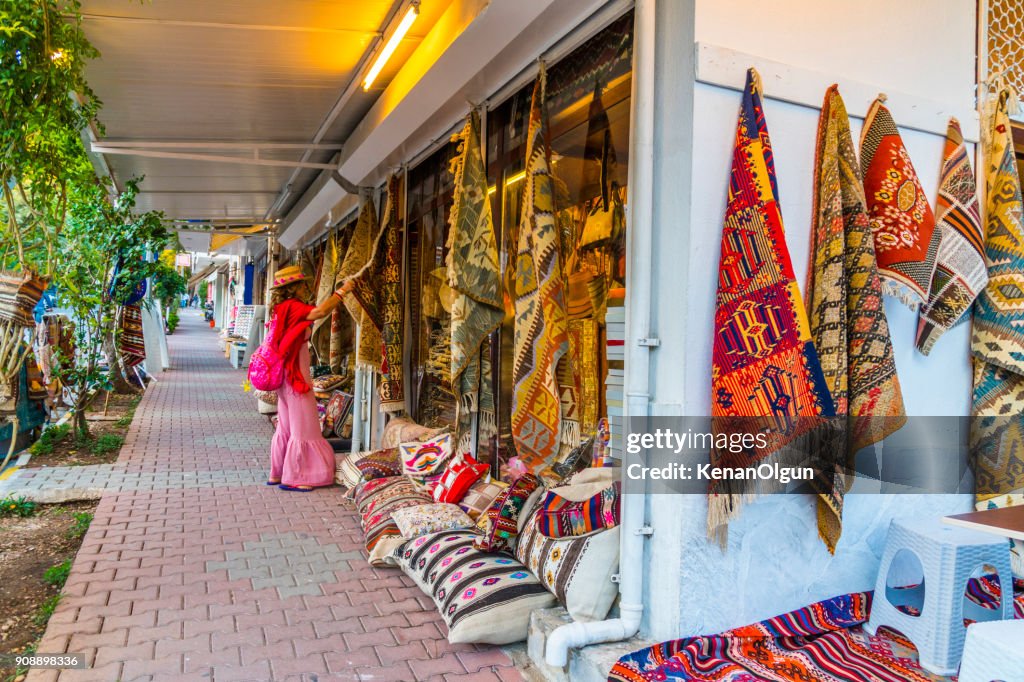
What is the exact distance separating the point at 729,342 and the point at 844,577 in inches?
51.9

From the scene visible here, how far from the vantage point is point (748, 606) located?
2.94m

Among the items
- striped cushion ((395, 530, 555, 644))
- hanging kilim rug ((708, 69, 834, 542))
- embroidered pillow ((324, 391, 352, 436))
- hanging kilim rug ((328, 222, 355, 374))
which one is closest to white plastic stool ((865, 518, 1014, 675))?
hanging kilim rug ((708, 69, 834, 542))

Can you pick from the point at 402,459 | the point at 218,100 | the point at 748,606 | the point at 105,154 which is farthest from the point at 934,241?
the point at 105,154

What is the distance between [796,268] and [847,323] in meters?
0.30

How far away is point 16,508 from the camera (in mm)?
5293

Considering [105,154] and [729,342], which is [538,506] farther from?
[105,154]

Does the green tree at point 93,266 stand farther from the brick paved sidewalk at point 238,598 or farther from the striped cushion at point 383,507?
the striped cushion at point 383,507

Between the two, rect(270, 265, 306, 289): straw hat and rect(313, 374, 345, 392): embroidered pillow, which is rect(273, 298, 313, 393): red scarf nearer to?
rect(270, 265, 306, 289): straw hat

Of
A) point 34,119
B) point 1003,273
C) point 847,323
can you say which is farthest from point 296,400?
Result: point 1003,273

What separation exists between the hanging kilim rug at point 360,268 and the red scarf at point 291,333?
1.32 ft

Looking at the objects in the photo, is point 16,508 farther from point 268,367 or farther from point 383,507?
point 383,507

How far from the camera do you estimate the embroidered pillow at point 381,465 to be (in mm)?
5494

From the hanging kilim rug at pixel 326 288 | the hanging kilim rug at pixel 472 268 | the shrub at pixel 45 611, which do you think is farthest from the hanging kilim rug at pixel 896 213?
the hanging kilim rug at pixel 326 288

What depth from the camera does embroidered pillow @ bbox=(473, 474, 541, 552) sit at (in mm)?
3684
